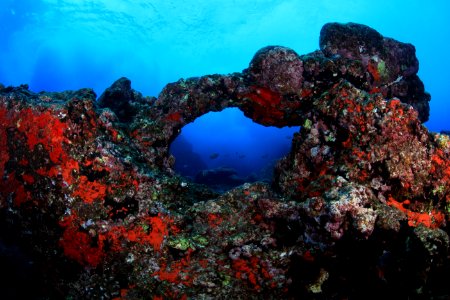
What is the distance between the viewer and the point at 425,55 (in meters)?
104

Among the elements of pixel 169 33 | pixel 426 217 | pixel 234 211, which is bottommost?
pixel 426 217

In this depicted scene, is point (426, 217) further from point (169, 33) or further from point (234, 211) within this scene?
point (169, 33)

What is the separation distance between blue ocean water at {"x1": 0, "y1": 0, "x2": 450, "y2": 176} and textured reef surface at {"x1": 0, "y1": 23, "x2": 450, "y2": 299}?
1896 cm

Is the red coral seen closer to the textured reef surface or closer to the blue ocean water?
the textured reef surface

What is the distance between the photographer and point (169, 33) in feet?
177

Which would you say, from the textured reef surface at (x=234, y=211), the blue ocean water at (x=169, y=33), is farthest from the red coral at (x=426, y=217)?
the blue ocean water at (x=169, y=33)

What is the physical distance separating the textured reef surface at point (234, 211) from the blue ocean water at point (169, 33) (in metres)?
19.0

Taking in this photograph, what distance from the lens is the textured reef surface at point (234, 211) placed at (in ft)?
10.5

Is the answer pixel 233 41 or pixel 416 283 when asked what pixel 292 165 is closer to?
pixel 416 283

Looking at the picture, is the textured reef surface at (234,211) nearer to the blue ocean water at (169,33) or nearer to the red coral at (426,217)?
the red coral at (426,217)

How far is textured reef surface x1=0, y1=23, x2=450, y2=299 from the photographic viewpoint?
10.5 feet

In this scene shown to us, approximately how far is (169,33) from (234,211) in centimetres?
5612

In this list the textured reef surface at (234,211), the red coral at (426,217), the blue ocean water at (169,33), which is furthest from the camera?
the blue ocean water at (169,33)

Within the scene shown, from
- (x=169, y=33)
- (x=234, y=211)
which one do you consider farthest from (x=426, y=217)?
(x=169, y=33)
